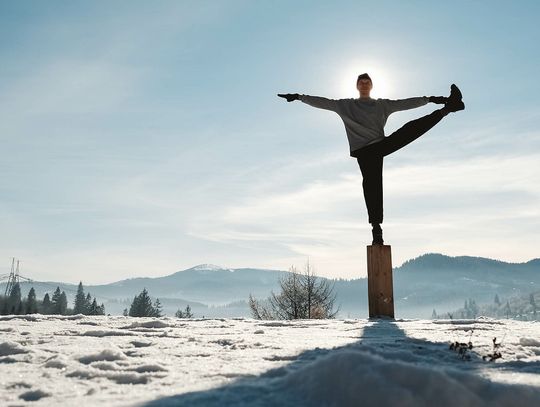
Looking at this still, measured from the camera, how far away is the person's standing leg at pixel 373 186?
5977 millimetres

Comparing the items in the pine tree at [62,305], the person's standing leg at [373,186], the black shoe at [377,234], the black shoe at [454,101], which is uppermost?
the black shoe at [454,101]

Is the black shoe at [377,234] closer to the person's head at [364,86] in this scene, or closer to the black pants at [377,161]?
the black pants at [377,161]

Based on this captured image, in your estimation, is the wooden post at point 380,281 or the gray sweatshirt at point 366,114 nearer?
the wooden post at point 380,281

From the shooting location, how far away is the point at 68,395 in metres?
1.61

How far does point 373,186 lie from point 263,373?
4506mm

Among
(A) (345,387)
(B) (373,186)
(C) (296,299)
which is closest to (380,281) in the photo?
(B) (373,186)

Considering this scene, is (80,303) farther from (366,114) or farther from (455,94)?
(455,94)

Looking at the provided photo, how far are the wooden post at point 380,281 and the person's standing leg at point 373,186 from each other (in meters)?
0.19

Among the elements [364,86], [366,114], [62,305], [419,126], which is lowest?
[62,305]

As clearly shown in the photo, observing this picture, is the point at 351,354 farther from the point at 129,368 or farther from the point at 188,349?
the point at 188,349

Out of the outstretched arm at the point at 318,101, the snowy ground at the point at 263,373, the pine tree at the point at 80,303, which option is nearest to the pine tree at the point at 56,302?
the pine tree at the point at 80,303

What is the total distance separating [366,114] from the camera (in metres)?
6.11

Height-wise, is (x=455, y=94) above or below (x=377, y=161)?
above

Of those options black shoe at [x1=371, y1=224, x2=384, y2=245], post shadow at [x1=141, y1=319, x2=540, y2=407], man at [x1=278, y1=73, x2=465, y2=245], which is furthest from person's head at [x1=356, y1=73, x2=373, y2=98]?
post shadow at [x1=141, y1=319, x2=540, y2=407]
